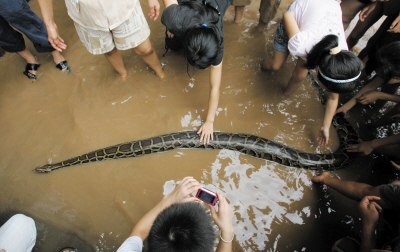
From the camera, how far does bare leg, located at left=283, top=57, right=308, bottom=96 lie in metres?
2.50

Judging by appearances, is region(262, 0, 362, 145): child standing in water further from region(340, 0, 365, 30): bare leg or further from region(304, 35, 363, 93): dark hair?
region(340, 0, 365, 30): bare leg

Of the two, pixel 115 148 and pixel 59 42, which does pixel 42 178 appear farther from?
pixel 59 42

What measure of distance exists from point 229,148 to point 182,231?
1710 millimetres

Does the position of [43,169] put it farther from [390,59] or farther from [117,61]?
[390,59]

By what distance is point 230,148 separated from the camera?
2.74 metres

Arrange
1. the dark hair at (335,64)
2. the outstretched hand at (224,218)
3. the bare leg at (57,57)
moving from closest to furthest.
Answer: the outstretched hand at (224,218), the dark hair at (335,64), the bare leg at (57,57)

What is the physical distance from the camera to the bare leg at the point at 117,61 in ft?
8.87

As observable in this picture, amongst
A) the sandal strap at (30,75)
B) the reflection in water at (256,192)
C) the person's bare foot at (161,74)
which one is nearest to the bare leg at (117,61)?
the person's bare foot at (161,74)

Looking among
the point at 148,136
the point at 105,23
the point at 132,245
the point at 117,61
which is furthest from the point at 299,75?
the point at 132,245

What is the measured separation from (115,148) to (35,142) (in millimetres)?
1144

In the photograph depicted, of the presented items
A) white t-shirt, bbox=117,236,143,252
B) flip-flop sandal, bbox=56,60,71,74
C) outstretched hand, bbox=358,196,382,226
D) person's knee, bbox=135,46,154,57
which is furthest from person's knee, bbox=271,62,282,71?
flip-flop sandal, bbox=56,60,71,74

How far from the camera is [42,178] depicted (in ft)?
8.51

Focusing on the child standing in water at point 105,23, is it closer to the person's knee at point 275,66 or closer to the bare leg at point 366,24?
the person's knee at point 275,66

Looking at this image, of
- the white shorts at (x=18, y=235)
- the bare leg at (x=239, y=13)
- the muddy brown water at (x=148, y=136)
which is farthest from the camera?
the bare leg at (x=239, y=13)
